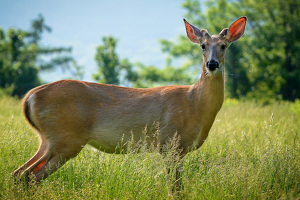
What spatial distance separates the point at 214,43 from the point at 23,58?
1209 inches

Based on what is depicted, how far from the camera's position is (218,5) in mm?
36719

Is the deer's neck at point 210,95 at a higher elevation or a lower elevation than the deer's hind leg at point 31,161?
higher

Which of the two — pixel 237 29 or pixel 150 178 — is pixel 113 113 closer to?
pixel 150 178

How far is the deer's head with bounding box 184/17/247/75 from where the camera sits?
4723 mm

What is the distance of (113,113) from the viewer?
4812 millimetres

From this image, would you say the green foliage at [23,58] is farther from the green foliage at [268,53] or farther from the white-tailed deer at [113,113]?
the white-tailed deer at [113,113]

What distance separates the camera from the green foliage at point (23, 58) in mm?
27656

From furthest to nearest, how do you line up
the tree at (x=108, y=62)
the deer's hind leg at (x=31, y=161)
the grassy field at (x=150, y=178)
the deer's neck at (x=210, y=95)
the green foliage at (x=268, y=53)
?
1. the tree at (x=108, y=62)
2. the green foliage at (x=268, y=53)
3. the deer's neck at (x=210, y=95)
4. the deer's hind leg at (x=31, y=161)
5. the grassy field at (x=150, y=178)

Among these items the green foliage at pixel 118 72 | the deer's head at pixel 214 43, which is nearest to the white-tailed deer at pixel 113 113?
the deer's head at pixel 214 43

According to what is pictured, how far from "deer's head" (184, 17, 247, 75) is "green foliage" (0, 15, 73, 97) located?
23172mm

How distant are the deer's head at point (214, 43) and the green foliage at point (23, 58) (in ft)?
76.0

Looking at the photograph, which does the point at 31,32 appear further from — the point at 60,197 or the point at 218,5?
the point at 60,197

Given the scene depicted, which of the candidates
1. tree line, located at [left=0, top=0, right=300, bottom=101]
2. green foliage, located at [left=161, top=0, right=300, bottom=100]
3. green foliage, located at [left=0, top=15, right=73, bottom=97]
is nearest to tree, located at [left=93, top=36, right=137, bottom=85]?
tree line, located at [left=0, top=0, right=300, bottom=101]

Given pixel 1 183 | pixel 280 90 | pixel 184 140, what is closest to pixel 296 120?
pixel 184 140
